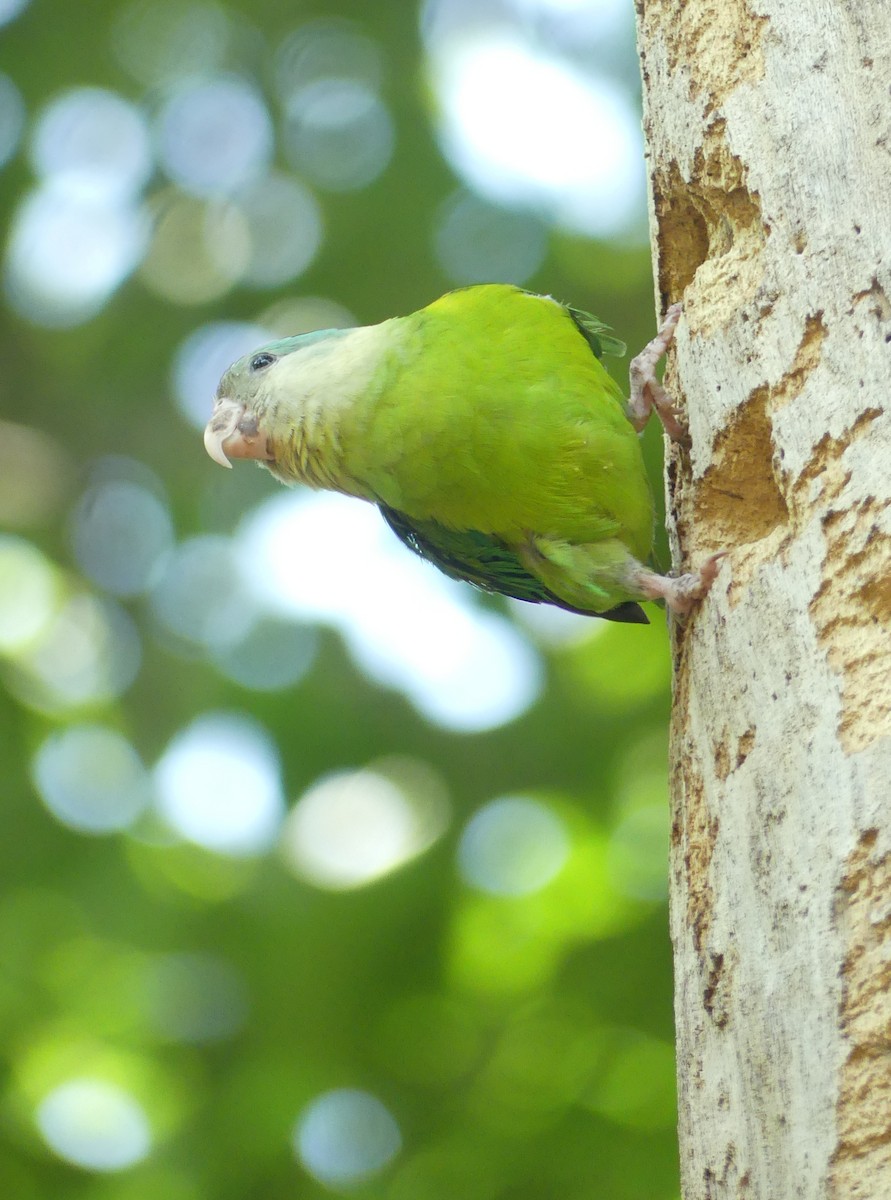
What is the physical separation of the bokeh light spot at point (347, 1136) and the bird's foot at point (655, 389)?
11.4 ft

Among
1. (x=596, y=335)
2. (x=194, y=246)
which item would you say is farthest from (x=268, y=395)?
(x=194, y=246)

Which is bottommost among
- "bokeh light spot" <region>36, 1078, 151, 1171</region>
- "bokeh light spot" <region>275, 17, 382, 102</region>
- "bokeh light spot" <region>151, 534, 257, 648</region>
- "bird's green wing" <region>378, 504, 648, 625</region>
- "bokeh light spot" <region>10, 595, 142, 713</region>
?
"bokeh light spot" <region>36, 1078, 151, 1171</region>

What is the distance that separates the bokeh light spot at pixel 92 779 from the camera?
574 cm

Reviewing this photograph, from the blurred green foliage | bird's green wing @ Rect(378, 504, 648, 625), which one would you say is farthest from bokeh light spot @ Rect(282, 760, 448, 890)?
bird's green wing @ Rect(378, 504, 648, 625)

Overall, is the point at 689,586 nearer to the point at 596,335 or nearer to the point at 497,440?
the point at 497,440

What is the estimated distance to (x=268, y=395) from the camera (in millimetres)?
3547

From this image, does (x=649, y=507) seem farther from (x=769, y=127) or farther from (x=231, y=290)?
(x=231, y=290)

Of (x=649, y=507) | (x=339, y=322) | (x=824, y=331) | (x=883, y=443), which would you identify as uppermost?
(x=339, y=322)

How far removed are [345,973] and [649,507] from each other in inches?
118

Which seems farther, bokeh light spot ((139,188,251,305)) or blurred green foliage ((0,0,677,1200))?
bokeh light spot ((139,188,251,305))

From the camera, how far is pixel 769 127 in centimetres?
235

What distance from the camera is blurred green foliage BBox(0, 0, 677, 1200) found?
198 inches

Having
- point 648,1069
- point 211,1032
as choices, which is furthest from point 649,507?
point 211,1032

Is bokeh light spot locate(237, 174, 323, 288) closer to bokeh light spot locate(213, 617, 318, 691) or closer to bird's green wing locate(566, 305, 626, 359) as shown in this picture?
bokeh light spot locate(213, 617, 318, 691)
